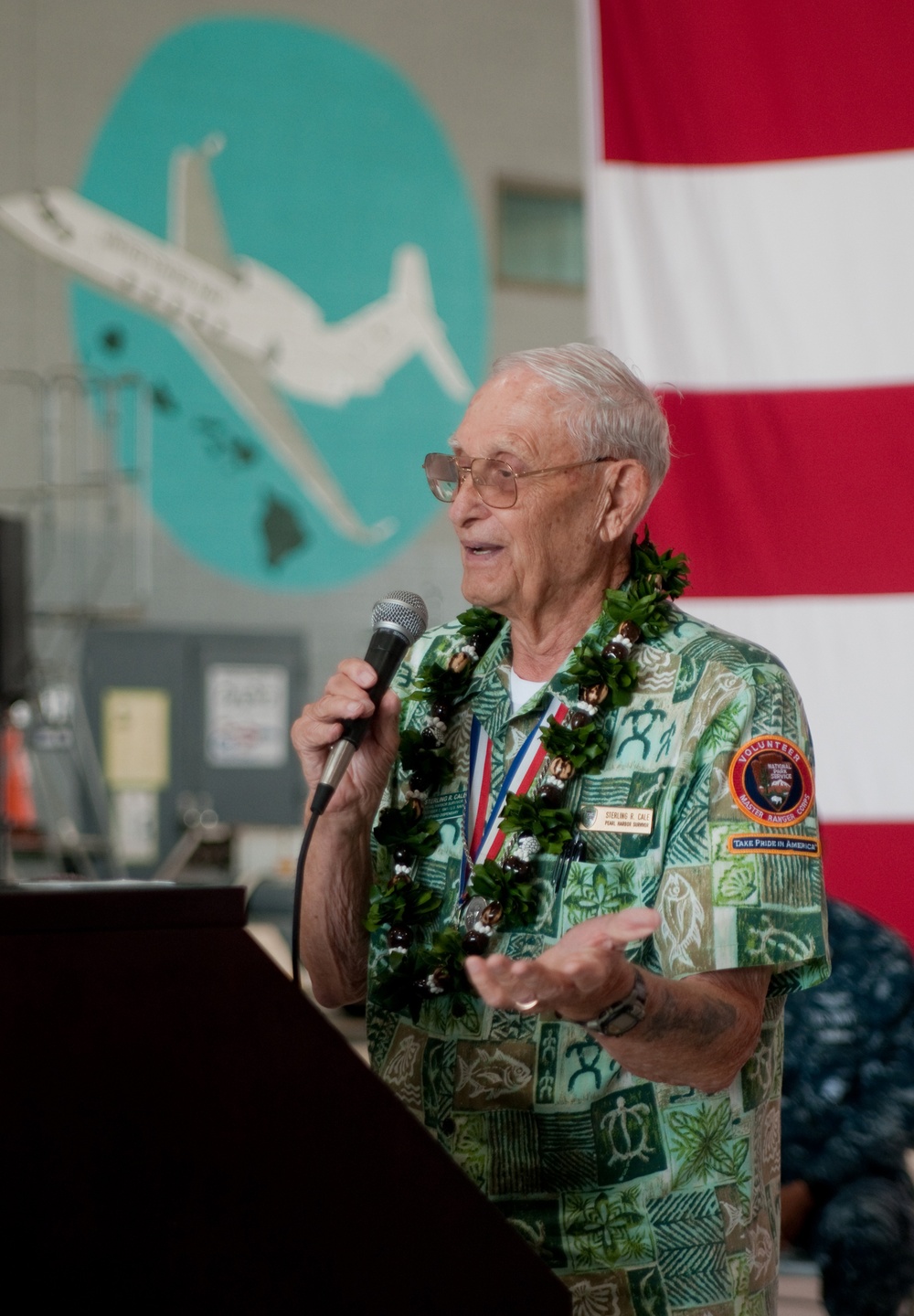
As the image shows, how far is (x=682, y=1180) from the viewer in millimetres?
1310

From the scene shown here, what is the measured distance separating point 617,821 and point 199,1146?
685 millimetres

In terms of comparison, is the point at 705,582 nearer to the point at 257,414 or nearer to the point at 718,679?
the point at 718,679

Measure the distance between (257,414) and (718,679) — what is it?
6783 mm

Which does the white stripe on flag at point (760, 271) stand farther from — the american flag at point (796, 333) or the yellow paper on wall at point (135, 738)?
the yellow paper on wall at point (135, 738)

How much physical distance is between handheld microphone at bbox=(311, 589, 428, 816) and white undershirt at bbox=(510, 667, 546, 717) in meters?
0.14

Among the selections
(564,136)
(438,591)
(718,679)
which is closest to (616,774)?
(718,679)

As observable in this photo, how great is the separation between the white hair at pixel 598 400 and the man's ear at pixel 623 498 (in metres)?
0.01

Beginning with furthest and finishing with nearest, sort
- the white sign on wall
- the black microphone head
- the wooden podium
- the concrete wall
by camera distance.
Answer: the concrete wall, the white sign on wall, the black microphone head, the wooden podium

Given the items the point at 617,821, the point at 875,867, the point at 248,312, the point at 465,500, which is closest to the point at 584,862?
the point at 617,821

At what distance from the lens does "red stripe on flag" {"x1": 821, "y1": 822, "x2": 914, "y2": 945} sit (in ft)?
8.53

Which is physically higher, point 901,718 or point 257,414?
point 257,414

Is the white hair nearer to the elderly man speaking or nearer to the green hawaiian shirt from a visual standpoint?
the elderly man speaking

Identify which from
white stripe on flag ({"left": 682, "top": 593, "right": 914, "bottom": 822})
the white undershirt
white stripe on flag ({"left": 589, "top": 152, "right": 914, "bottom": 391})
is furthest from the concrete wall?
the white undershirt

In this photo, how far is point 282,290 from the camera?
314 inches
